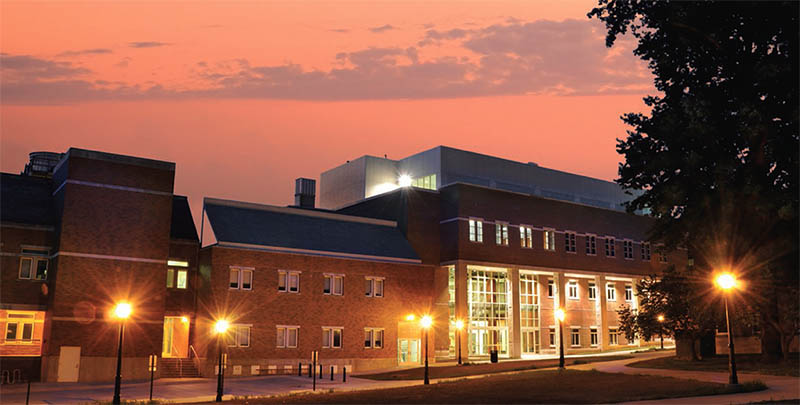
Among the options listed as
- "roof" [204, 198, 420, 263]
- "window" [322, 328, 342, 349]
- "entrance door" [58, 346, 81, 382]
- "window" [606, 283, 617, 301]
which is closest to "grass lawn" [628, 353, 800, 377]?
"window" [322, 328, 342, 349]

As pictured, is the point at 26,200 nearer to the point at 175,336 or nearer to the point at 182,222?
the point at 182,222

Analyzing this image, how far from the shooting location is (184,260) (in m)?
50.2

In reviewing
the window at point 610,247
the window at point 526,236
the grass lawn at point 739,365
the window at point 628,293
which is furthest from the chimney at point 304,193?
the grass lawn at point 739,365

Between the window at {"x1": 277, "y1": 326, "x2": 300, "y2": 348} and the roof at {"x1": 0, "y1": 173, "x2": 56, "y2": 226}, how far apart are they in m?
16.9

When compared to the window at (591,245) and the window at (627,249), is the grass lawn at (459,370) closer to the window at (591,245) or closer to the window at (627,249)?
the window at (591,245)

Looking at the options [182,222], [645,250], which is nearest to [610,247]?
[645,250]

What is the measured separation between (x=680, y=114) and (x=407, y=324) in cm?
2904

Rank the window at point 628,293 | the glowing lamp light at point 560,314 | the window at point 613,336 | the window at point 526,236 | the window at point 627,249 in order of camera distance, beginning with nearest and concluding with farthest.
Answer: the glowing lamp light at point 560,314 < the window at point 526,236 < the window at point 613,336 < the window at point 627,249 < the window at point 628,293

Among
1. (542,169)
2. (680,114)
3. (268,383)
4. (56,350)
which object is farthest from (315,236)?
(542,169)

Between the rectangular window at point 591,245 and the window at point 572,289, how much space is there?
342 centimetres

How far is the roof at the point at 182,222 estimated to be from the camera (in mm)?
50912

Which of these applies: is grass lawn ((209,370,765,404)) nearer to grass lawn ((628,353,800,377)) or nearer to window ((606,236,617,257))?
grass lawn ((628,353,800,377))

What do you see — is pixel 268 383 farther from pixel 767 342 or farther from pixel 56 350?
pixel 767 342

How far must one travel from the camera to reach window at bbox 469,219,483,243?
6212cm
